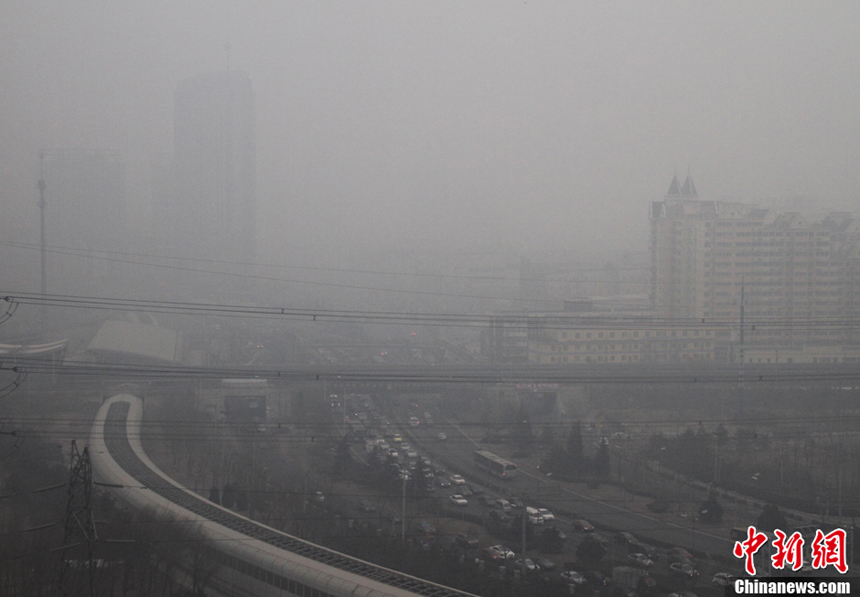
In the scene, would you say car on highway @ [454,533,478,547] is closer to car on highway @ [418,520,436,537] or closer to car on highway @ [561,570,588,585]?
car on highway @ [418,520,436,537]

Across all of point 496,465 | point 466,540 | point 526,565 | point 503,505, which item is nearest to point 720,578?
point 526,565

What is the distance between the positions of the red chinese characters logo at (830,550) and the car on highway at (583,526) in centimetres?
166

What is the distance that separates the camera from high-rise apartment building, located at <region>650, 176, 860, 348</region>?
457 inches

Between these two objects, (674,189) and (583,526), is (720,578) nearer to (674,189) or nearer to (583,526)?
(583,526)

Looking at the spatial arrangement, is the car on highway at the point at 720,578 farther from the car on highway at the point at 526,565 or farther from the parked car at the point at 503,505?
the parked car at the point at 503,505

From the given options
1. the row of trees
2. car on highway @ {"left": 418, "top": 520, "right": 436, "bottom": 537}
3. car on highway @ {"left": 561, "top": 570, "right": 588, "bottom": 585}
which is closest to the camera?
car on highway @ {"left": 561, "top": 570, "right": 588, "bottom": 585}

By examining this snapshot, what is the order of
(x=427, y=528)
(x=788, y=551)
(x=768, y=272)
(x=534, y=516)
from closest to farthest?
1. (x=788, y=551)
2. (x=427, y=528)
3. (x=534, y=516)
4. (x=768, y=272)

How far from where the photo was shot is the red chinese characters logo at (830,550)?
413 centimetres

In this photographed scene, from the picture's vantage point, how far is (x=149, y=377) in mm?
8531

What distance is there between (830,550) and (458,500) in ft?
9.29

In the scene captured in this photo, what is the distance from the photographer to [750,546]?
179 inches

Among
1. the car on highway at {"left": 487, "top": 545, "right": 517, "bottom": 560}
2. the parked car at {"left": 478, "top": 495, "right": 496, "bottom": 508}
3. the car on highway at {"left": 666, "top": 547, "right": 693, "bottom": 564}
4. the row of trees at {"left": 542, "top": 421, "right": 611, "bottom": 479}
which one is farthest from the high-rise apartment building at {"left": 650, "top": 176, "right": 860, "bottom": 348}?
the car on highway at {"left": 487, "top": 545, "right": 517, "bottom": 560}

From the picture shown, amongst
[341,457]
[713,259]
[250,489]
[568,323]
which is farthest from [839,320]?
[250,489]

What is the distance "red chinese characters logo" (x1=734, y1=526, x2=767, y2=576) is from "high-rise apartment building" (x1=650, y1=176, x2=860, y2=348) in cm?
709
